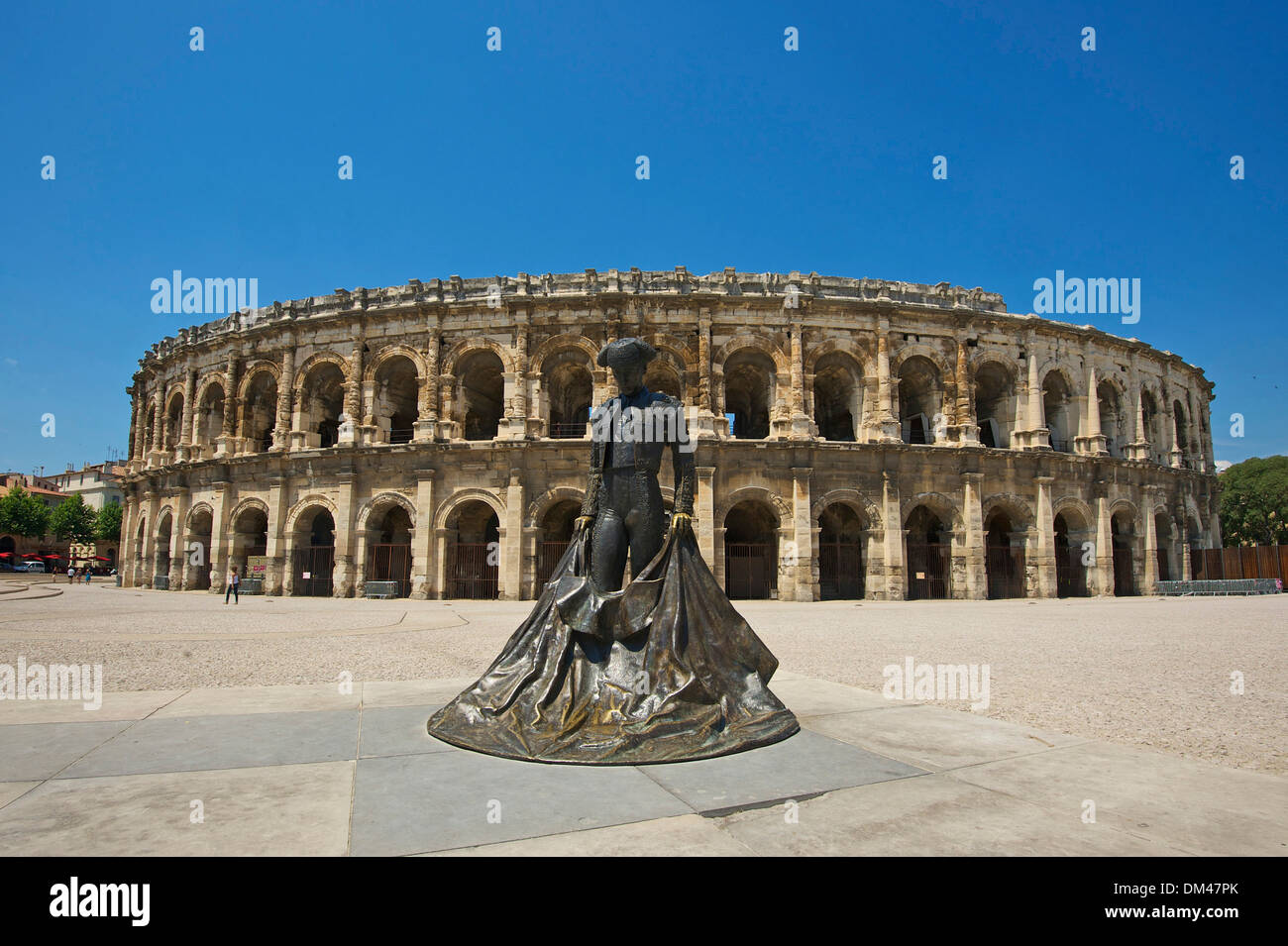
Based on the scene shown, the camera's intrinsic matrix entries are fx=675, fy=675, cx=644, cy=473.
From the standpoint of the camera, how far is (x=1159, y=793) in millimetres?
3082

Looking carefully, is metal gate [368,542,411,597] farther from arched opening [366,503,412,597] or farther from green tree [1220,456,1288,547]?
green tree [1220,456,1288,547]

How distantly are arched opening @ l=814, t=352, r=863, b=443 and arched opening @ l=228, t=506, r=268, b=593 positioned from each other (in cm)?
1972

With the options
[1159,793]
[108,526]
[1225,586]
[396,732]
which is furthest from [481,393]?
[108,526]

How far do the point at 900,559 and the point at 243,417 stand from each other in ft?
75.5

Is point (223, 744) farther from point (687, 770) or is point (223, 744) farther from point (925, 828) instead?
point (925, 828)

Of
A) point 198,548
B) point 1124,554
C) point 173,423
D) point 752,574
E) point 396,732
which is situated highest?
point 173,423

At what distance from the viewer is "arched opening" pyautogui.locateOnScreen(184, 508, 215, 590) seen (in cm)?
2509

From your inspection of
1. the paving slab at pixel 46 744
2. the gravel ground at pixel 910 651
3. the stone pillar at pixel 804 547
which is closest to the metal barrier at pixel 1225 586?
the gravel ground at pixel 910 651

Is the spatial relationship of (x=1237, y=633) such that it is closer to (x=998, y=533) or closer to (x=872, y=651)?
(x=872, y=651)

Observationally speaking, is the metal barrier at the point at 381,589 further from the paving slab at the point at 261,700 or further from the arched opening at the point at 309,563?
the paving slab at the point at 261,700

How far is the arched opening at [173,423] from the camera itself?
2741 centimetres

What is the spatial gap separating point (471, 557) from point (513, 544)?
2.32m

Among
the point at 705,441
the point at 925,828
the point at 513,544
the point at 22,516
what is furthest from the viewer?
the point at 22,516
